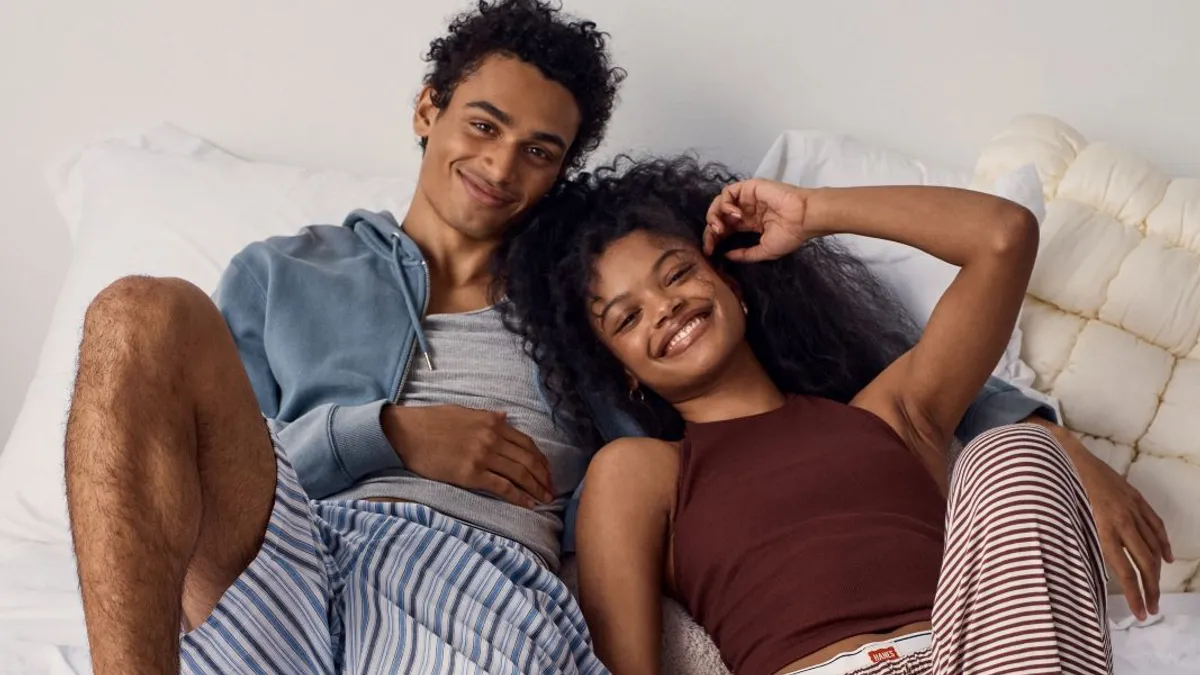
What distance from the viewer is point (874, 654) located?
1.05 meters

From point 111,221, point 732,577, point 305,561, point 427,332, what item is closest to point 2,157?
point 111,221

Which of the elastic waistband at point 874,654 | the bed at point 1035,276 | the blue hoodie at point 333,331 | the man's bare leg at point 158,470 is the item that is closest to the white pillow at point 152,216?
the bed at point 1035,276

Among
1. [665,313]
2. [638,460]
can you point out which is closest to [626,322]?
[665,313]

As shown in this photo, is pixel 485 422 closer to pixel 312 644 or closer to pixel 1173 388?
pixel 312 644

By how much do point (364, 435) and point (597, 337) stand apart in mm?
331

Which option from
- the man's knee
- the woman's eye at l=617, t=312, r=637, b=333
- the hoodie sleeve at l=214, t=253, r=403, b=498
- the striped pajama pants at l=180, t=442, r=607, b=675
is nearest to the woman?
the woman's eye at l=617, t=312, r=637, b=333

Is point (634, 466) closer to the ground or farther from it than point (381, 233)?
closer to the ground

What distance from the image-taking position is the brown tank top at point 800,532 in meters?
1.12

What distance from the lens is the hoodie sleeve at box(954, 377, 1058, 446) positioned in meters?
1.38

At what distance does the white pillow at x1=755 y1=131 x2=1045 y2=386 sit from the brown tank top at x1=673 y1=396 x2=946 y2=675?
351mm

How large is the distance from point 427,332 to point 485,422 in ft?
0.59

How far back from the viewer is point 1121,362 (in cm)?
154

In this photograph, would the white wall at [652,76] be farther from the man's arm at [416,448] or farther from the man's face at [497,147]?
the man's arm at [416,448]

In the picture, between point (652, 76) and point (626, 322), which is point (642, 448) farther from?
point (652, 76)
